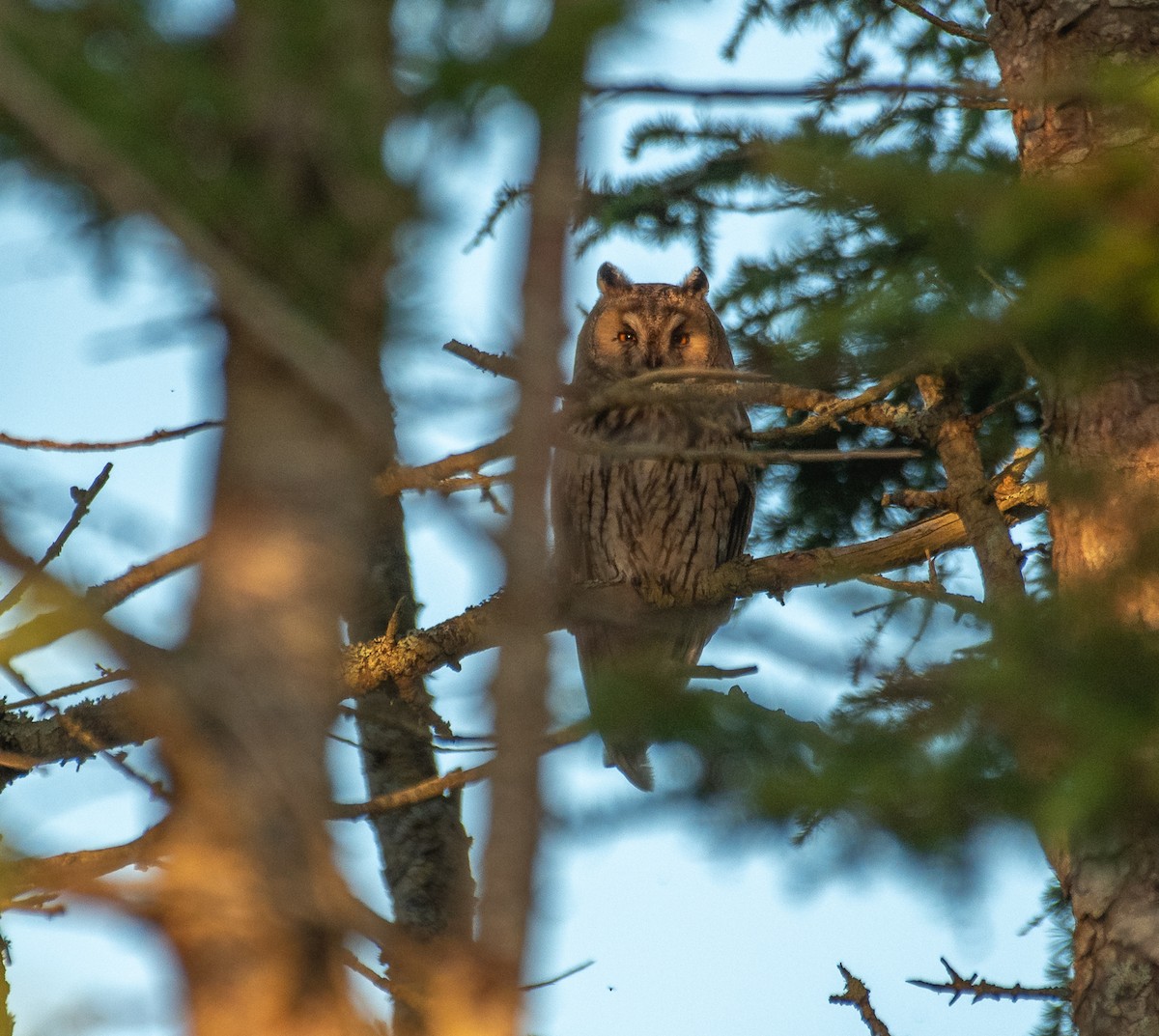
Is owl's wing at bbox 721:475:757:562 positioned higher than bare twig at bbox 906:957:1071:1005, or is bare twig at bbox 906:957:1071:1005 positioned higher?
owl's wing at bbox 721:475:757:562

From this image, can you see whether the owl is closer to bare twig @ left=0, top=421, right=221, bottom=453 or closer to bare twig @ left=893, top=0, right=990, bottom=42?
bare twig @ left=893, top=0, right=990, bottom=42

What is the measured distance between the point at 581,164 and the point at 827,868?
0.87 m

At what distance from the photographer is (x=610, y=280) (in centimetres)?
597

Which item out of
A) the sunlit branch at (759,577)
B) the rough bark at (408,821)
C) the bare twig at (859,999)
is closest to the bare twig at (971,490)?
the sunlit branch at (759,577)

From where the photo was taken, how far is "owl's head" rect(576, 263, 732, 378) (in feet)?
18.1

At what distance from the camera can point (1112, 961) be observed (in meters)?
2.50

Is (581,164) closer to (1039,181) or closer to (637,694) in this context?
(637,694)

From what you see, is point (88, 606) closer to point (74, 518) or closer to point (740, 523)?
point (74, 518)

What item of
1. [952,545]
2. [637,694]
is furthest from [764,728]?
[952,545]

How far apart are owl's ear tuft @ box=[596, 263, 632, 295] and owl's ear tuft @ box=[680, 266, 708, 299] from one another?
0.25 meters

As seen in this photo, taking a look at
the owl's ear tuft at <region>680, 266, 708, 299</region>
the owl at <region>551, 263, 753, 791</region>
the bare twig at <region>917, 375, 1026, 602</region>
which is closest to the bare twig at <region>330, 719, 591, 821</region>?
the bare twig at <region>917, 375, 1026, 602</region>

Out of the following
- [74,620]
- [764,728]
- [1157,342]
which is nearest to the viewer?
[74,620]

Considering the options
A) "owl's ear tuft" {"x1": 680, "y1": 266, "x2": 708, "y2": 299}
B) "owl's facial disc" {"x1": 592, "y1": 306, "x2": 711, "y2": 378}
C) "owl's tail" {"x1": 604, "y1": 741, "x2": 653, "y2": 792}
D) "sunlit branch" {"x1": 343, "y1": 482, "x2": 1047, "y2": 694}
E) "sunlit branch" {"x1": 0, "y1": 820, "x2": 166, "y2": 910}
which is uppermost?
"owl's ear tuft" {"x1": 680, "y1": 266, "x2": 708, "y2": 299}

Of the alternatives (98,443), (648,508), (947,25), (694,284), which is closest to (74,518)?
(98,443)
